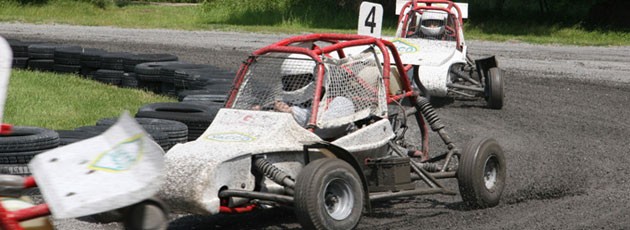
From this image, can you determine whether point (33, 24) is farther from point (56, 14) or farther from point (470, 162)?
point (470, 162)

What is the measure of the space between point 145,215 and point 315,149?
115 inches

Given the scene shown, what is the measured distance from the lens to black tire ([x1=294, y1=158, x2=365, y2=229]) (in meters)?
5.88

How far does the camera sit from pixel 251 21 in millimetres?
28828

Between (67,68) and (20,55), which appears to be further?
(20,55)

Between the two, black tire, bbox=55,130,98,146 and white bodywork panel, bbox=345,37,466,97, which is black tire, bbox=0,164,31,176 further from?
white bodywork panel, bbox=345,37,466,97

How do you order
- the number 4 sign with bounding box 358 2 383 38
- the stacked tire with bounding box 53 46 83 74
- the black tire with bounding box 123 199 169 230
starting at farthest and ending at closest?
the stacked tire with bounding box 53 46 83 74
the number 4 sign with bounding box 358 2 383 38
the black tire with bounding box 123 199 169 230

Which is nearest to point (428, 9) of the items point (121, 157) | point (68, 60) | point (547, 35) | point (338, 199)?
point (68, 60)

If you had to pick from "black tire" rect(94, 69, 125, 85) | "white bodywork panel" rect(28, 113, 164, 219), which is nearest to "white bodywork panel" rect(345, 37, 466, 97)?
"black tire" rect(94, 69, 125, 85)

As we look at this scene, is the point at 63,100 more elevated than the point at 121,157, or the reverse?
the point at 121,157

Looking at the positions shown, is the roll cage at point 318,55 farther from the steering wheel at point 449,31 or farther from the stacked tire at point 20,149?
the steering wheel at point 449,31

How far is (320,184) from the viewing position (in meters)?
5.94

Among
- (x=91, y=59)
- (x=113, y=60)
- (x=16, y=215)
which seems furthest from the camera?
(x=91, y=59)

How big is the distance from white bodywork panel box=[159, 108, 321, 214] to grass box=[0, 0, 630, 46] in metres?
17.7

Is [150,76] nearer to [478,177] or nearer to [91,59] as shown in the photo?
[91,59]
